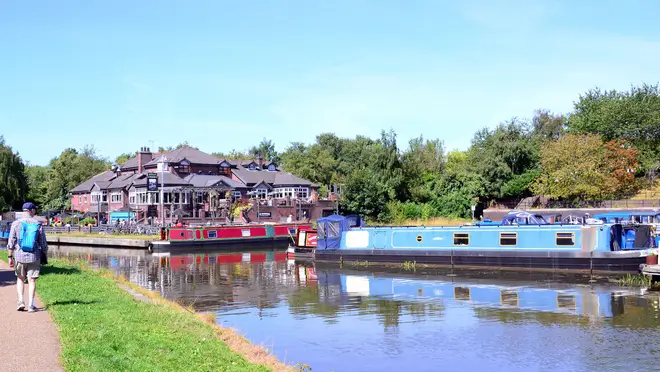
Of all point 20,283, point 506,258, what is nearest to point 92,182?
point 506,258

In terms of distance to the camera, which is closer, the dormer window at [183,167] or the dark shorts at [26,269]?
the dark shorts at [26,269]

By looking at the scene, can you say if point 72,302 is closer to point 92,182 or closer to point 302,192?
point 302,192

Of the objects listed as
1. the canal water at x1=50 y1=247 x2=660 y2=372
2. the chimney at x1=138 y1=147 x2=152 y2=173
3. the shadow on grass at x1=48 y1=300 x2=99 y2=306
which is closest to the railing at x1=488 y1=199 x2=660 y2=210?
the canal water at x1=50 y1=247 x2=660 y2=372

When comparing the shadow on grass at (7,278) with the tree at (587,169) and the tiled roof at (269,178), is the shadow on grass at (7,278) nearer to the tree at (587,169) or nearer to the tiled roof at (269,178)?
the tree at (587,169)

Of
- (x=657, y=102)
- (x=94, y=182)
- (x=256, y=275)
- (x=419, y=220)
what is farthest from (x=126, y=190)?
(x=657, y=102)

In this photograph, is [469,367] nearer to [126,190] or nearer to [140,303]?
[140,303]

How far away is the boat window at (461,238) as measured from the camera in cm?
3155

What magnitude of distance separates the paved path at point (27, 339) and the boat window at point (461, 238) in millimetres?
22036

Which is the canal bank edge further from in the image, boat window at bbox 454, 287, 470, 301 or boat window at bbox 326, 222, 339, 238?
boat window at bbox 326, 222, 339, 238

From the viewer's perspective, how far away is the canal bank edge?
356 inches

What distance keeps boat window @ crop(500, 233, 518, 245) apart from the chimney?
5392 cm

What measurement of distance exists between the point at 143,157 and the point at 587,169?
4785cm

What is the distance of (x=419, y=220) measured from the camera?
6569cm

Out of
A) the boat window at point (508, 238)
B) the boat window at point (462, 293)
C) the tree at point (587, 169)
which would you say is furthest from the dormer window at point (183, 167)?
the boat window at point (462, 293)
